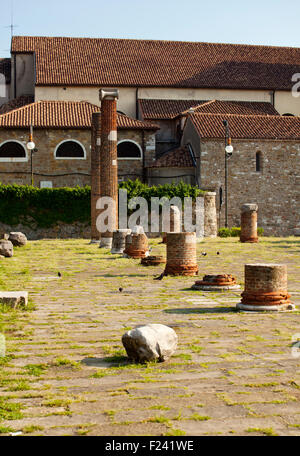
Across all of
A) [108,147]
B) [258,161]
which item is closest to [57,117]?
[258,161]

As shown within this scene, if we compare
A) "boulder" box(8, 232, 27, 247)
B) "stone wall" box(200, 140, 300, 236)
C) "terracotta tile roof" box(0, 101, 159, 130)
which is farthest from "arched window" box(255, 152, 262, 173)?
"boulder" box(8, 232, 27, 247)

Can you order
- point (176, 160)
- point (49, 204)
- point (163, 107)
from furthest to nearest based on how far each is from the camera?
1. point (163, 107)
2. point (176, 160)
3. point (49, 204)

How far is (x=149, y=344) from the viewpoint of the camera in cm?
533

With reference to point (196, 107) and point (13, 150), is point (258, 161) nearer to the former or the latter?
point (196, 107)

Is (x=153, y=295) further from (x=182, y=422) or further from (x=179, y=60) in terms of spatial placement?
(x=179, y=60)

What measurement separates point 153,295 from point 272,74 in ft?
108

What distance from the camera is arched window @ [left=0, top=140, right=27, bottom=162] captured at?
3322 cm

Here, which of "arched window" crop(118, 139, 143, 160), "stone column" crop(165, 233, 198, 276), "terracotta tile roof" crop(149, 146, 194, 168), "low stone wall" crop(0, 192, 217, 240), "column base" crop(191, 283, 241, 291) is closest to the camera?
"column base" crop(191, 283, 241, 291)

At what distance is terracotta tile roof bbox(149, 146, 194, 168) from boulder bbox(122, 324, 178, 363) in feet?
90.2

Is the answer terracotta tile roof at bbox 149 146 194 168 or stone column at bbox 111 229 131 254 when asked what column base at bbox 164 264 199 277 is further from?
terracotta tile roof at bbox 149 146 194 168

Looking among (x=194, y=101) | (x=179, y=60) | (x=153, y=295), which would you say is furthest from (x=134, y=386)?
(x=179, y=60)

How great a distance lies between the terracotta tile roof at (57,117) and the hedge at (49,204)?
5.35m

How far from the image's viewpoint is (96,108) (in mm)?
35312

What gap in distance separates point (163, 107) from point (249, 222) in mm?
17539
